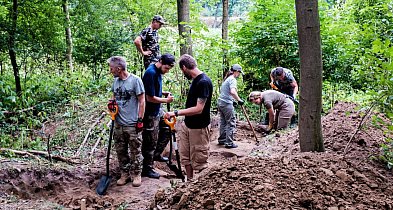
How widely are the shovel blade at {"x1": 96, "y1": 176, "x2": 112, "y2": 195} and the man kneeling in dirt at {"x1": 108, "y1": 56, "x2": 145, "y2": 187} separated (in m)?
0.17

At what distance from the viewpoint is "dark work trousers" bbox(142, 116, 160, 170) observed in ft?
19.4

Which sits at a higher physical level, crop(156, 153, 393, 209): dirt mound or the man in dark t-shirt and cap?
the man in dark t-shirt and cap

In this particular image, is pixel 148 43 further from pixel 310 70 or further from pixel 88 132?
pixel 310 70

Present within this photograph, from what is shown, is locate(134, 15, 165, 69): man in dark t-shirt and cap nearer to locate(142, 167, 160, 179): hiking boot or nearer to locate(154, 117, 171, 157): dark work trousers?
locate(154, 117, 171, 157): dark work trousers

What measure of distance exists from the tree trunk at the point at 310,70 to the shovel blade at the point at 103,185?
3.00 m

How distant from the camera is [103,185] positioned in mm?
5594

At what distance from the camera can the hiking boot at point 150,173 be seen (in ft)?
19.9

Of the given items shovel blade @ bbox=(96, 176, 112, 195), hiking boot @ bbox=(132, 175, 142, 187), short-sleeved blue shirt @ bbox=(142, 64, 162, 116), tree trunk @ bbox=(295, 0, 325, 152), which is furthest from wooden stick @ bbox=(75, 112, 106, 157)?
tree trunk @ bbox=(295, 0, 325, 152)

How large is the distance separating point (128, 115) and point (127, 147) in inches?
22.4

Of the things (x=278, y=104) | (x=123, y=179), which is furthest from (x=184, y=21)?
(x=123, y=179)

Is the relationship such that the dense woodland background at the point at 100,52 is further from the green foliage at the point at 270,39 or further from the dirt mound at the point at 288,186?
the dirt mound at the point at 288,186

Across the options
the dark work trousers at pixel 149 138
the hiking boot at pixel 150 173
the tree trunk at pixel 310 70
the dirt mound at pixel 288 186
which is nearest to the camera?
the dirt mound at pixel 288 186

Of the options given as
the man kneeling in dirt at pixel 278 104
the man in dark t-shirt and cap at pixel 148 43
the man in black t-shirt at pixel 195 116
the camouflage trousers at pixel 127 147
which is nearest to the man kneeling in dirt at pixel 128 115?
the camouflage trousers at pixel 127 147

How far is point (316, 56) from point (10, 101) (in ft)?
22.1
